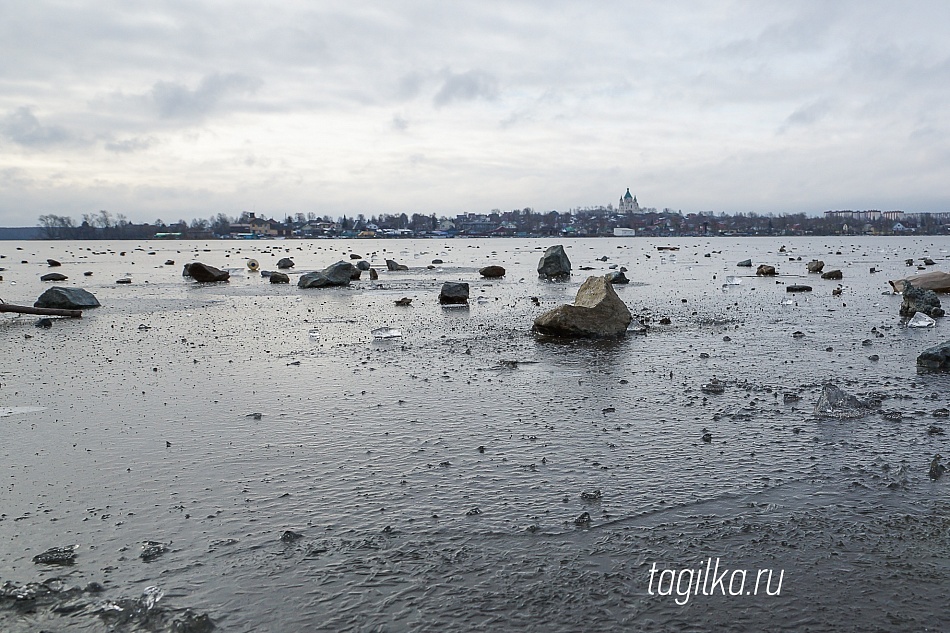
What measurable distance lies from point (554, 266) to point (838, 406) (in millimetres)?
36248

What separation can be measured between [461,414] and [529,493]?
3465 mm

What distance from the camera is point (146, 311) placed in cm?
2759

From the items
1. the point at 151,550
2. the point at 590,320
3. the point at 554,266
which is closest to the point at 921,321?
the point at 590,320

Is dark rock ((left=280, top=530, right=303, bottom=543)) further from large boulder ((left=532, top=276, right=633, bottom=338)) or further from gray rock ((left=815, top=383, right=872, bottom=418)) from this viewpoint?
large boulder ((left=532, top=276, right=633, bottom=338))

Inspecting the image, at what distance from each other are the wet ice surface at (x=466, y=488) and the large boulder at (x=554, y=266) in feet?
96.7

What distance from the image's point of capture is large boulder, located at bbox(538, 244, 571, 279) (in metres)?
46.4

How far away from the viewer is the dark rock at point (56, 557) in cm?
632

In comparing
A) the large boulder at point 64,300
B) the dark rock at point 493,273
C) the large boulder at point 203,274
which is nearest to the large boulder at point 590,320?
the large boulder at point 64,300

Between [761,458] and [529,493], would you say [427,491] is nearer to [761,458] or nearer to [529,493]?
[529,493]

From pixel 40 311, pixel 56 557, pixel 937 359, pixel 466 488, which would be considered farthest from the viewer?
pixel 40 311

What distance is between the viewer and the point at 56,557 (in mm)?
6379

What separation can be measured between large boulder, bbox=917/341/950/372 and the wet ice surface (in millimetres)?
376

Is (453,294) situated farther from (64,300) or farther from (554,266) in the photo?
(554,266)

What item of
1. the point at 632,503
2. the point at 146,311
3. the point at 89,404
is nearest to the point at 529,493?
the point at 632,503
